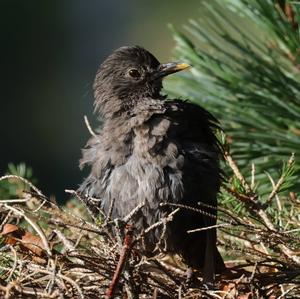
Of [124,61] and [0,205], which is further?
[124,61]

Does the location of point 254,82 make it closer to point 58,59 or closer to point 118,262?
point 118,262

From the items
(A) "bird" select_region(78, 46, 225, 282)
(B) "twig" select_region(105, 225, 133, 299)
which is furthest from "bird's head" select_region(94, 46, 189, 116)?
(B) "twig" select_region(105, 225, 133, 299)

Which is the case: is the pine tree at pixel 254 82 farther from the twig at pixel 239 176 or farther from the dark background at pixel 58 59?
the dark background at pixel 58 59

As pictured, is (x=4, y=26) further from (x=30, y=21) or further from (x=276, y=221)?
(x=276, y=221)

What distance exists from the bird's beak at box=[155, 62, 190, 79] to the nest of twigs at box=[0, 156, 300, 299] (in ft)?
2.82

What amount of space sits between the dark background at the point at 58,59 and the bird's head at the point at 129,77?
262 inches

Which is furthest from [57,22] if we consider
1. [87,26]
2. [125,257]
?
[125,257]

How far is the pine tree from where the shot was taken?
A: 12.4ft

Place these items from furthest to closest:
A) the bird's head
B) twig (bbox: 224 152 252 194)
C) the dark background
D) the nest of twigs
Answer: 1. the dark background
2. the bird's head
3. twig (bbox: 224 152 252 194)
4. the nest of twigs

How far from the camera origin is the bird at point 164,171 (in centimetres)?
388

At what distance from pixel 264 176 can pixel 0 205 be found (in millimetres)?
1199

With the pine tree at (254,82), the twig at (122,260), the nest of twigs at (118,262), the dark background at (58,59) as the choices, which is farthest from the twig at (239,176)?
the dark background at (58,59)

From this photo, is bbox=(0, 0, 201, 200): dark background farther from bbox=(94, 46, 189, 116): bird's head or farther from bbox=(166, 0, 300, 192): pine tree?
bbox=(166, 0, 300, 192): pine tree

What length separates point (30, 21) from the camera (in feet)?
48.2
